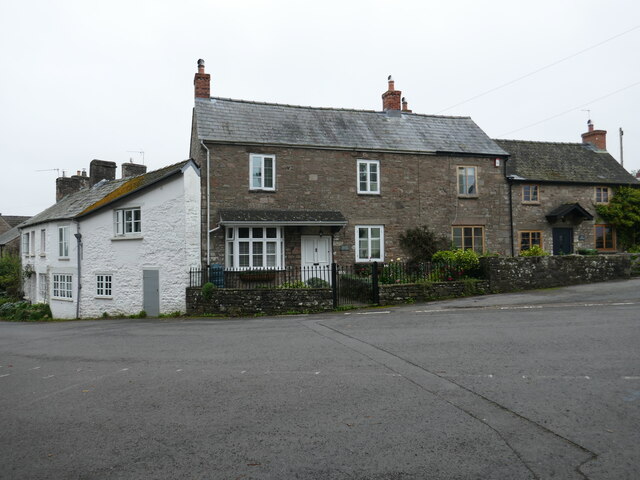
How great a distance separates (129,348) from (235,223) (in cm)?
818

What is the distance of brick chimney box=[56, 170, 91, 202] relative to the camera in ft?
106

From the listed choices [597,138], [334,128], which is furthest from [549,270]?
[597,138]

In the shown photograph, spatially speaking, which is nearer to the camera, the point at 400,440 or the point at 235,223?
the point at 400,440

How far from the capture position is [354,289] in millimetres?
17969

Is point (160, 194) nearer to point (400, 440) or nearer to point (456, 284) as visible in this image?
point (456, 284)

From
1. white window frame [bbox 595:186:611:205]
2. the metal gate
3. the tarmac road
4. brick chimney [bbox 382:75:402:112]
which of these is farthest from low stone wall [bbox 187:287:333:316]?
white window frame [bbox 595:186:611:205]

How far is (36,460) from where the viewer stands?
4.78m

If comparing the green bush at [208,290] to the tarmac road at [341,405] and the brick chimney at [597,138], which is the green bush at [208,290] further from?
the brick chimney at [597,138]

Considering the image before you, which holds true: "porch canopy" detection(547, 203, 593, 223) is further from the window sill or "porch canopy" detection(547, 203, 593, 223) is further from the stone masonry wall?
the window sill

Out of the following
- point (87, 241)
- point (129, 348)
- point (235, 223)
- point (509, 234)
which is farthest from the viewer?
point (509, 234)

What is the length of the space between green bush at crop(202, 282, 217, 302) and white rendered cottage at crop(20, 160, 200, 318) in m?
1.55

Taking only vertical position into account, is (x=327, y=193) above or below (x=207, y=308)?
above

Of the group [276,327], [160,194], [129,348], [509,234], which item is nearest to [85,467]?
[129,348]

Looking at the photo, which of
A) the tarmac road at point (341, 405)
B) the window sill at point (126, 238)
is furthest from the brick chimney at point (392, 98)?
the tarmac road at point (341, 405)
